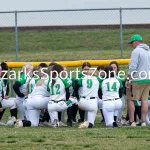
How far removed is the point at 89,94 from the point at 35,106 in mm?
1061

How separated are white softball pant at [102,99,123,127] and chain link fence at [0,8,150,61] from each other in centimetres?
693

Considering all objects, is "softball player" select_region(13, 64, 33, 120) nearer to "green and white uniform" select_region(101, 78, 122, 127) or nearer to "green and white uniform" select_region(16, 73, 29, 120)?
"green and white uniform" select_region(16, 73, 29, 120)

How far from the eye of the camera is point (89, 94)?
1661cm

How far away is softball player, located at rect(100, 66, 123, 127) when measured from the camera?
647 inches

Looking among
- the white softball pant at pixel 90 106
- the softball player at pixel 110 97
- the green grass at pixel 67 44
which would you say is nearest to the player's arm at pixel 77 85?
the white softball pant at pixel 90 106

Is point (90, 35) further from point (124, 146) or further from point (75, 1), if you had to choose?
point (124, 146)

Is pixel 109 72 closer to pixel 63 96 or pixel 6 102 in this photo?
pixel 63 96

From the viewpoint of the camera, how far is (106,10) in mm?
23938

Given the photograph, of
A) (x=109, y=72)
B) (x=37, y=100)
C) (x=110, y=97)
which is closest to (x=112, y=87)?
(x=110, y=97)

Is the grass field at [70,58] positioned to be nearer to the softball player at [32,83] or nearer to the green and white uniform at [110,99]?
the green and white uniform at [110,99]

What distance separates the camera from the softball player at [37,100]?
653 inches

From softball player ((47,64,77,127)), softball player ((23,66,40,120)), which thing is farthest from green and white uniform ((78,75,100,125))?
softball player ((23,66,40,120))

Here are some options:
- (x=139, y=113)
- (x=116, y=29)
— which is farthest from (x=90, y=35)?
(x=139, y=113)

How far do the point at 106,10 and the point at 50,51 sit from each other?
3802 millimetres
